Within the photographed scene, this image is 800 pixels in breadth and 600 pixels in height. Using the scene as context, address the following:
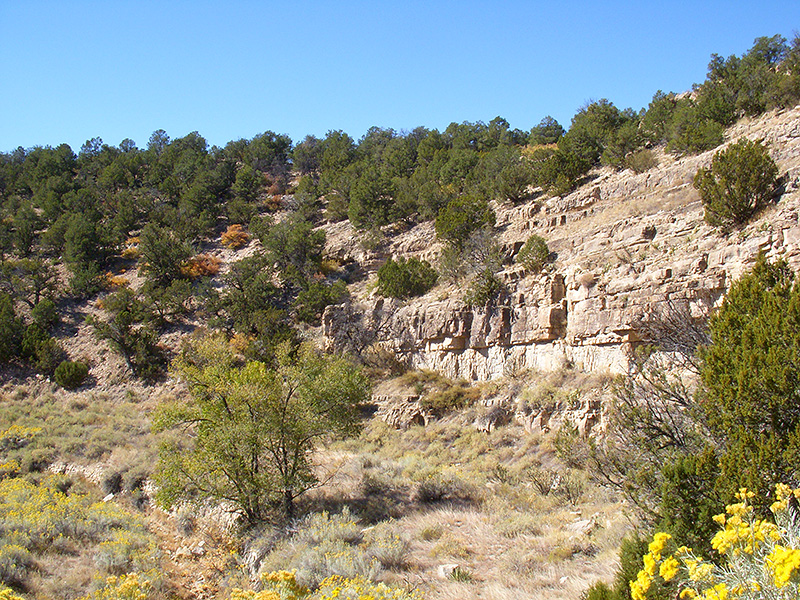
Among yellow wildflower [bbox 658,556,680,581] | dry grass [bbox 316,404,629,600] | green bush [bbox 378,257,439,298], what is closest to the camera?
yellow wildflower [bbox 658,556,680,581]

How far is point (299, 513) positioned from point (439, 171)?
31.6 meters

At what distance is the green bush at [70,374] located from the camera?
28281 millimetres

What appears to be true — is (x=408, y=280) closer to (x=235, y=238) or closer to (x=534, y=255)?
(x=534, y=255)

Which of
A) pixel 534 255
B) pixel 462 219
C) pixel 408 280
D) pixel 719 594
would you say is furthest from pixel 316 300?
pixel 719 594

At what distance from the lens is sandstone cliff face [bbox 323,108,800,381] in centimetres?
1546

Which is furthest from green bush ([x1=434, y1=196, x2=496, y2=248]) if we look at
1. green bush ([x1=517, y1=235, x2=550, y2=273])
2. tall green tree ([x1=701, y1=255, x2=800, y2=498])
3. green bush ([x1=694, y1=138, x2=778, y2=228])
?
tall green tree ([x1=701, y1=255, x2=800, y2=498])

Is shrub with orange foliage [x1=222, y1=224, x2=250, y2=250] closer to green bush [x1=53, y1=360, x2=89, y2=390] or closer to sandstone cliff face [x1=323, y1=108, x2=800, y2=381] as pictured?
green bush [x1=53, y1=360, x2=89, y2=390]

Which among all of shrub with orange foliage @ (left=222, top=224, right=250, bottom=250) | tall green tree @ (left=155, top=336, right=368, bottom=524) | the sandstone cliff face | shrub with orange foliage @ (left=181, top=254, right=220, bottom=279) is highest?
shrub with orange foliage @ (left=222, top=224, right=250, bottom=250)

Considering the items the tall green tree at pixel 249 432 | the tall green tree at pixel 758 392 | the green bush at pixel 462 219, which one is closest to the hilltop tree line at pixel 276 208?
the green bush at pixel 462 219

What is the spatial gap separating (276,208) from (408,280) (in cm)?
2485

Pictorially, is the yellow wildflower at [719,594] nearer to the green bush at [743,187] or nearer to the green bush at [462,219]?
the green bush at [743,187]

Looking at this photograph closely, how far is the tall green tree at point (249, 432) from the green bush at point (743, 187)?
47.7ft

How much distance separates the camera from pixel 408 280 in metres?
26.4

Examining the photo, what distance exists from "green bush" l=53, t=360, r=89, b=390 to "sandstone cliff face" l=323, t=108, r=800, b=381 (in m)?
15.4
